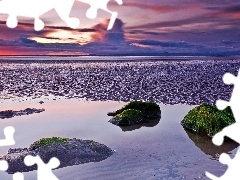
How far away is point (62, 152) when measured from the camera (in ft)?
41.7

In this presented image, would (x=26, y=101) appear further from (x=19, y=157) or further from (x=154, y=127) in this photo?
(x=19, y=157)

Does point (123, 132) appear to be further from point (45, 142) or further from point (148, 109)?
point (45, 142)

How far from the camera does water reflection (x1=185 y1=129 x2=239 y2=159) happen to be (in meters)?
13.5

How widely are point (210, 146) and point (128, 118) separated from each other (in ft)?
15.6

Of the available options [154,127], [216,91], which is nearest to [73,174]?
[154,127]

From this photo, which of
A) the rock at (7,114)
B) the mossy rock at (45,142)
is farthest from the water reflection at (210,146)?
the rock at (7,114)

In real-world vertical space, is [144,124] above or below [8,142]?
above

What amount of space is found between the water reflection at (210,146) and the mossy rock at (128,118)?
3378 millimetres

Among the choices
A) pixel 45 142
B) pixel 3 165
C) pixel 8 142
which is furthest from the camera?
pixel 45 142

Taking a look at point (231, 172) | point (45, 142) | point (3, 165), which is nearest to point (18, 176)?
point (3, 165)

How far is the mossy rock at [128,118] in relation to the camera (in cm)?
1788

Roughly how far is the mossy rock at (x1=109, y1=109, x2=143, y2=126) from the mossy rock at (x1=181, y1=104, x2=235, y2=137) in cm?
233

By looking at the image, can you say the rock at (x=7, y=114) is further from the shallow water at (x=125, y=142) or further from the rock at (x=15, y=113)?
the shallow water at (x=125, y=142)

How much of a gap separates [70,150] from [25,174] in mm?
1974
